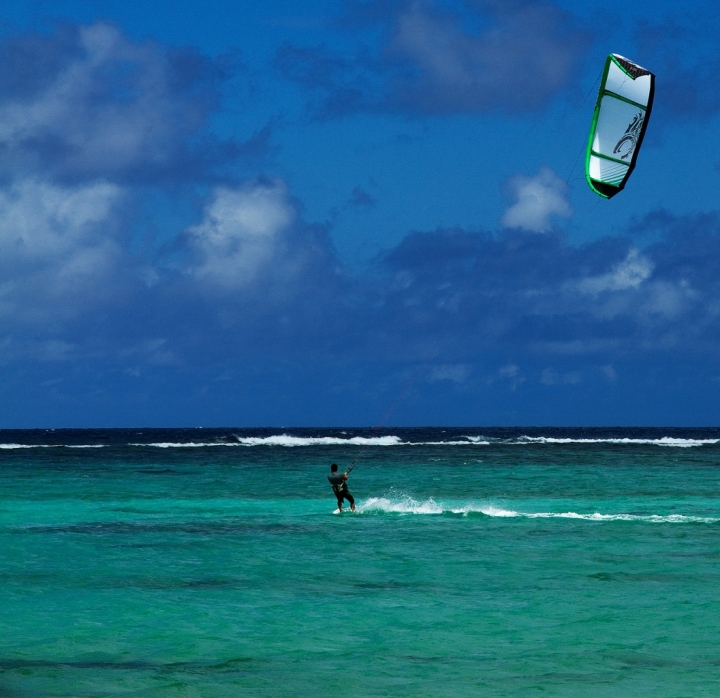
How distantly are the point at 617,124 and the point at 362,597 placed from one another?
8.34 metres

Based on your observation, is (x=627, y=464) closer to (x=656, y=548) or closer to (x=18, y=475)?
(x=18, y=475)

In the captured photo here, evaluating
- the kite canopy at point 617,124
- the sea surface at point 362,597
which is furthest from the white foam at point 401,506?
the kite canopy at point 617,124

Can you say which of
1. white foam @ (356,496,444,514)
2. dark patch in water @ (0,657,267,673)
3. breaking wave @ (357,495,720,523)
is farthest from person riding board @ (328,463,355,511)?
dark patch in water @ (0,657,267,673)

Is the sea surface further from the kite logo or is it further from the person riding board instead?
the kite logo

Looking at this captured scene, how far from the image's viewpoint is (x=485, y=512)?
24.6m

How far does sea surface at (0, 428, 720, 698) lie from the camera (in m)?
9.98

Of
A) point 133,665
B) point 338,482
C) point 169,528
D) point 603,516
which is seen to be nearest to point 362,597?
point 133,665

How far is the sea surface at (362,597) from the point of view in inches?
393

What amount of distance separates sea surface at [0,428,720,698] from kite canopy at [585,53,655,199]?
20.4 ft

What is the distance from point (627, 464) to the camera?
1886 inches

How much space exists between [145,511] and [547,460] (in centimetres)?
2991

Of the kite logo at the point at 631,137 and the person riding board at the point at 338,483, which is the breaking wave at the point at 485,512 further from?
the kite logo at the point at 631,137

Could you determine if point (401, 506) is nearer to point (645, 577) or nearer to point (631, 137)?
point (645, 577)

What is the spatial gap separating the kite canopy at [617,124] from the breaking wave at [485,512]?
9622 mm
